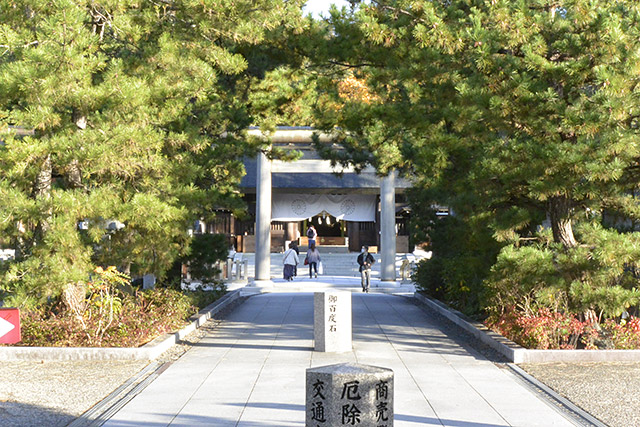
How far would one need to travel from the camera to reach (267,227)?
25422mm

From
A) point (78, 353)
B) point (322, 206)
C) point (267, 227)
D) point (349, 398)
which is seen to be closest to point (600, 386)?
point (349, 398)

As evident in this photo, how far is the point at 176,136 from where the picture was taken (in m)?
12.6

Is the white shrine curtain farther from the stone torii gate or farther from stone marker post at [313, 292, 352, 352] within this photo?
stone marker post at [313, 292, 352, 352]

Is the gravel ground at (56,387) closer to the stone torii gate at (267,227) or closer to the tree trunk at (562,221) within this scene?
the tree trunk at (562,221)

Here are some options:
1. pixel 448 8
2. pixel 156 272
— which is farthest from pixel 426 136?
pixel 156 272

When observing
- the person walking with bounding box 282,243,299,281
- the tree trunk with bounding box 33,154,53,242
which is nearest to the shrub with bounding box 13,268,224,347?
the tree trunk with bounding box 33,154,53,242

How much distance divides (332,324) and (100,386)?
389cm

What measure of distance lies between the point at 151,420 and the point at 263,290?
A: 18136 mm

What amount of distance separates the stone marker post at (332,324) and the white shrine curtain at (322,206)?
82.2 feet

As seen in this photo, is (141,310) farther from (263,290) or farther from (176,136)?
(263,290)

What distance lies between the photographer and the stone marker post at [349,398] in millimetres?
4703

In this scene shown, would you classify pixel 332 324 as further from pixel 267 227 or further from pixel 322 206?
pixel 322 206

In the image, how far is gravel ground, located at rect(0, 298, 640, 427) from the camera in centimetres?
733

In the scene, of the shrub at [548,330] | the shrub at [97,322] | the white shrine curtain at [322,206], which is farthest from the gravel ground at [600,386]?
the white shrine curtain at [322,206]
